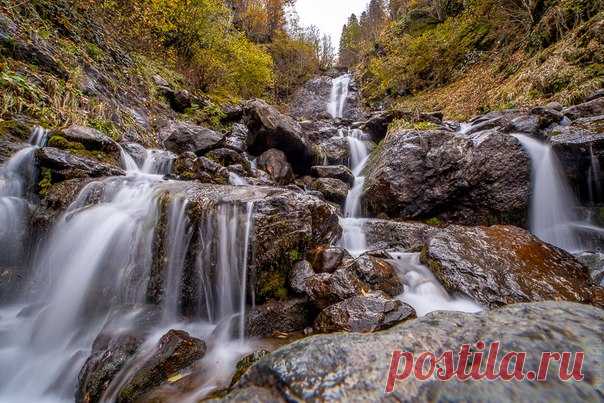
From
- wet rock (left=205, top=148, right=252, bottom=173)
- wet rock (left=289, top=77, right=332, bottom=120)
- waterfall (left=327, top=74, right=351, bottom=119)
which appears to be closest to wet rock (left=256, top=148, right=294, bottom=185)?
wet rock (left=205, top=148, right=252, bottom=173)

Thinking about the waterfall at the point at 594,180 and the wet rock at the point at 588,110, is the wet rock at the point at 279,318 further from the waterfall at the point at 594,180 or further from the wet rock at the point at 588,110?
the wet rock at the point at 588,110

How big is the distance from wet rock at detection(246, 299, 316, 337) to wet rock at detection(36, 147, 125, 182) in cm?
378

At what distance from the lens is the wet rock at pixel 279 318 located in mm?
3389

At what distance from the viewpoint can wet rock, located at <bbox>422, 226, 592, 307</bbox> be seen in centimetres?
363

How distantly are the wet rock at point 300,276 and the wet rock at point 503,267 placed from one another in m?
1.77

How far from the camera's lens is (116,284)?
3848 millimetres

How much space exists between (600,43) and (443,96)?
6.97 metres

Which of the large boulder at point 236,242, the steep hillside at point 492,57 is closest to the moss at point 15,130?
the large boulder at point 236,242

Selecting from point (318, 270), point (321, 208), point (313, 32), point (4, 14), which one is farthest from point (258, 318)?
point (313, 32)

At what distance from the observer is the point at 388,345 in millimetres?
1464

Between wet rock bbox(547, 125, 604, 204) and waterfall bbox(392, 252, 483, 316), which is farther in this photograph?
wet rock bbox(547, 125, 604, 204)

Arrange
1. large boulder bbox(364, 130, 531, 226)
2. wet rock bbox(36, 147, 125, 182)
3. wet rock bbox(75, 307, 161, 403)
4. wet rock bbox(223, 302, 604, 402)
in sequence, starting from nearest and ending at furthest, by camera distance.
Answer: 1. wet rock bbox(223, 302, 604, 402)
2. wet rock bbox(75, 307, 161, 403)
3. wet rock bbox(36, 147, 125, 182)
4. large boulder bbox(364, 130, 531, 226)

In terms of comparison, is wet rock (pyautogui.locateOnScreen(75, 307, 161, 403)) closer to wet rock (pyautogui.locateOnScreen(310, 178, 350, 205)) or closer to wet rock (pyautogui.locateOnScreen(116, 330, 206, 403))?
wet rock (pyautogui.locateOnScreen(116, 330, 206, 403))

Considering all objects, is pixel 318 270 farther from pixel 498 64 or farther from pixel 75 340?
pixel 498 64
